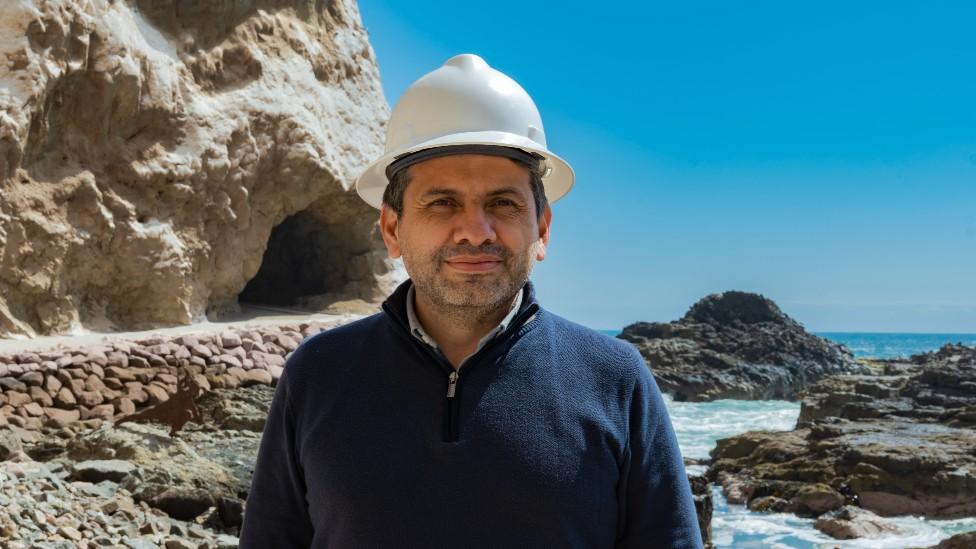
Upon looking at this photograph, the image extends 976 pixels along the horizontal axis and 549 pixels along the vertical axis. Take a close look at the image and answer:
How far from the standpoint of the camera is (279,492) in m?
1.93

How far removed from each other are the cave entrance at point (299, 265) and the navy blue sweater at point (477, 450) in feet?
61.8

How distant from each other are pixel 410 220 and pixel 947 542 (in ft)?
30.4

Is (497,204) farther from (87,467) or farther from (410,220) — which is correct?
(87,467)

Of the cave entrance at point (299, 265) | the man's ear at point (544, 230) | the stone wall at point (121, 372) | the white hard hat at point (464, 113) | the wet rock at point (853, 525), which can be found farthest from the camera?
the cave entrance at point (299, 265)

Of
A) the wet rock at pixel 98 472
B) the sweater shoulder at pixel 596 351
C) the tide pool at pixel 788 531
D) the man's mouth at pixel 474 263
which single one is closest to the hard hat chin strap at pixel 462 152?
the man's mouth at pixel 474 263

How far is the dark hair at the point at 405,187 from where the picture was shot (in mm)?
1989

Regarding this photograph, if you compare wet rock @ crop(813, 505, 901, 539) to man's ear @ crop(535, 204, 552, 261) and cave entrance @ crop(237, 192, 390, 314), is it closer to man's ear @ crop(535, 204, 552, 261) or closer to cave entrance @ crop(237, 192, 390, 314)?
cave entrance @ crop(237, 192, 390, 314)

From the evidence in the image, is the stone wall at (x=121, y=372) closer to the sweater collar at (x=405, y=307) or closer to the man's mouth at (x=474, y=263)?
the sweater collar at (x=405, y=307)

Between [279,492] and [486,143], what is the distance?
0.87m

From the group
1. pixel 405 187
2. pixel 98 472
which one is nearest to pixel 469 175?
pixel 405 187

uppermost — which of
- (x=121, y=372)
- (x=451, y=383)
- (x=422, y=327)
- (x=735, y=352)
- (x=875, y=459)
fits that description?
(x=422, y=327)

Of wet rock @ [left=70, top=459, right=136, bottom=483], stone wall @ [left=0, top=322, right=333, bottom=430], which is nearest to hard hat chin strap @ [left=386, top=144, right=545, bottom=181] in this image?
wet rock @ [left=70, top=459, right=136, bottom=483]

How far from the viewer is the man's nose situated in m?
1.87

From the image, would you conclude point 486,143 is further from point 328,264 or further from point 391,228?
point 328,264
